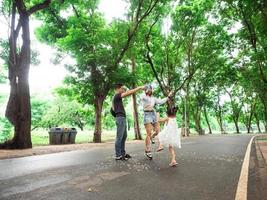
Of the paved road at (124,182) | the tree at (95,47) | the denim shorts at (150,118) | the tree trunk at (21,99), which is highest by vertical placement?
the tree at (95,47)

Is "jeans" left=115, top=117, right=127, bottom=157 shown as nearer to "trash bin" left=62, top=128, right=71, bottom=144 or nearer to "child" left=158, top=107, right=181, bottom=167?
"child" left=158, top=107, right=181, bottom=167

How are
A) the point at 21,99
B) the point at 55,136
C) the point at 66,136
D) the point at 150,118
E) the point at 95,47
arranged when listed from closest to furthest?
the point at 150,118 < the point at 21,99 < the point at 95,47 < the point at 55,136 < the point at 66,136

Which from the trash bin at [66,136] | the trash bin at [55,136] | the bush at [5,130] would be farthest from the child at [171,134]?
the trash bin at [66,136]

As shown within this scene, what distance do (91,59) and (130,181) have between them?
15683mm

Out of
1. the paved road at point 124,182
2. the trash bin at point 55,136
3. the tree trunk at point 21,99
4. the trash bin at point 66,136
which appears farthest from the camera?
the trash bin at point 66,136

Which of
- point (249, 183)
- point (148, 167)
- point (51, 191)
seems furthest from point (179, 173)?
point (51, 191)

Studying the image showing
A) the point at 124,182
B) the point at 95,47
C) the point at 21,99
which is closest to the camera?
the point at 124,182

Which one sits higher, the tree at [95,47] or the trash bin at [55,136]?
the tree at [95,47]

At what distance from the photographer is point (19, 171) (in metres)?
7.00

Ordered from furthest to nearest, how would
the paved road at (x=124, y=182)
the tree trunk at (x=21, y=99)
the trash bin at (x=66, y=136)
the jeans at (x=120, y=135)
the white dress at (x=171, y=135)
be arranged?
the trash bin at (x=66, y=136) < the tree trunk at (x=21, y=99) < the jeans at (x=120, y=135) < the white dress at (x=171, y=135) < the paved road at (x=124, y=182)

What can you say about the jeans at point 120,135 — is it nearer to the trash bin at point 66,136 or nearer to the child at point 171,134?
the child at point 171,134

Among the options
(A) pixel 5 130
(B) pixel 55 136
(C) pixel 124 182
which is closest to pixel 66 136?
(B) pixel 55 136

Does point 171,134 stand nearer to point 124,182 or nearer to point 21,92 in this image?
point 124,182

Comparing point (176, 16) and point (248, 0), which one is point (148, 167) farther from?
point (176, 16)
